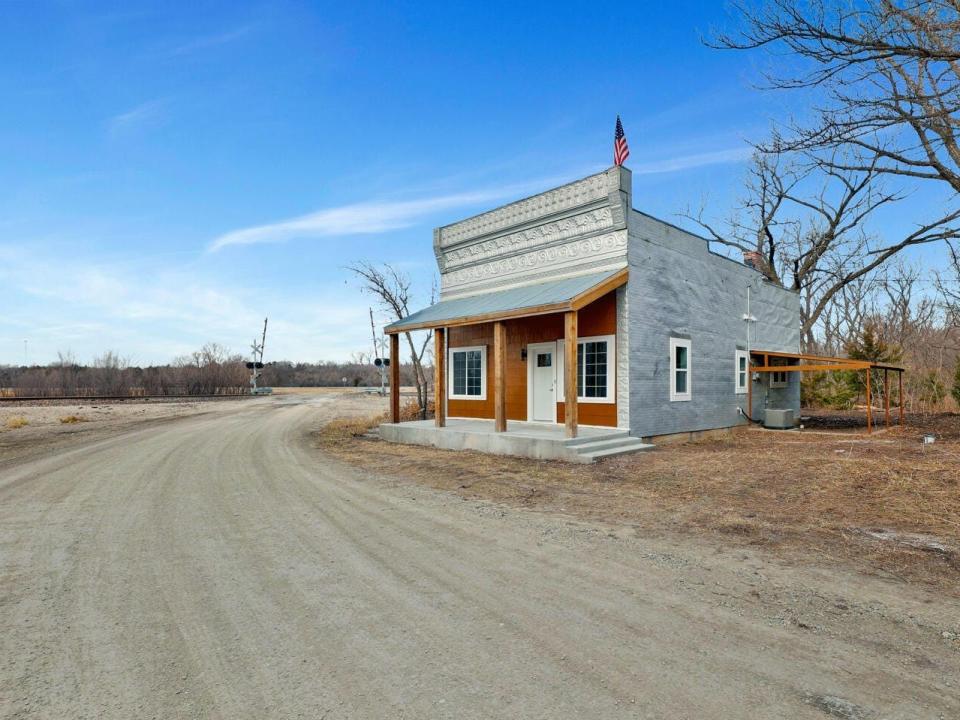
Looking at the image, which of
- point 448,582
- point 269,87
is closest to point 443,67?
point 269,87

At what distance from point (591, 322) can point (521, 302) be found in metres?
1.86

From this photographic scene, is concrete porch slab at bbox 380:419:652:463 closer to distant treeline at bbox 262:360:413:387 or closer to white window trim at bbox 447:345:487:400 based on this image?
white window trim at bbox 447:345:487:400

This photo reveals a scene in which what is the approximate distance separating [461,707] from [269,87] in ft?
54.6

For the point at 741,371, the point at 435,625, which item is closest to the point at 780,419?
the point at 741,371

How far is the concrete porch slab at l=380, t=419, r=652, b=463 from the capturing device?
35.0ft

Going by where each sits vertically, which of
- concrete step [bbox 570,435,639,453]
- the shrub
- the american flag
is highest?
the american flag

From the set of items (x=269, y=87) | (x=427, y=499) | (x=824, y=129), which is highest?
(x=269, y=87)

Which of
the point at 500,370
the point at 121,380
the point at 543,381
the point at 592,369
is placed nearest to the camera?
the point at 500,370

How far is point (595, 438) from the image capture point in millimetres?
11117

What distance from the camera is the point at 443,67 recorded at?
50.8 feet

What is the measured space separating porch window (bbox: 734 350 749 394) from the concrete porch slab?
20.2 ft

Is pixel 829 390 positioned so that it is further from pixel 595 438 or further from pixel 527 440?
pixel 527 440

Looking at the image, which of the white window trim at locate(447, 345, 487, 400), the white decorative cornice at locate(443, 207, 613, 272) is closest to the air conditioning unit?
the white decorative cornice at locate(443, 207, 613, 272)

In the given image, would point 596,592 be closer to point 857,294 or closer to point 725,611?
point 725,611
